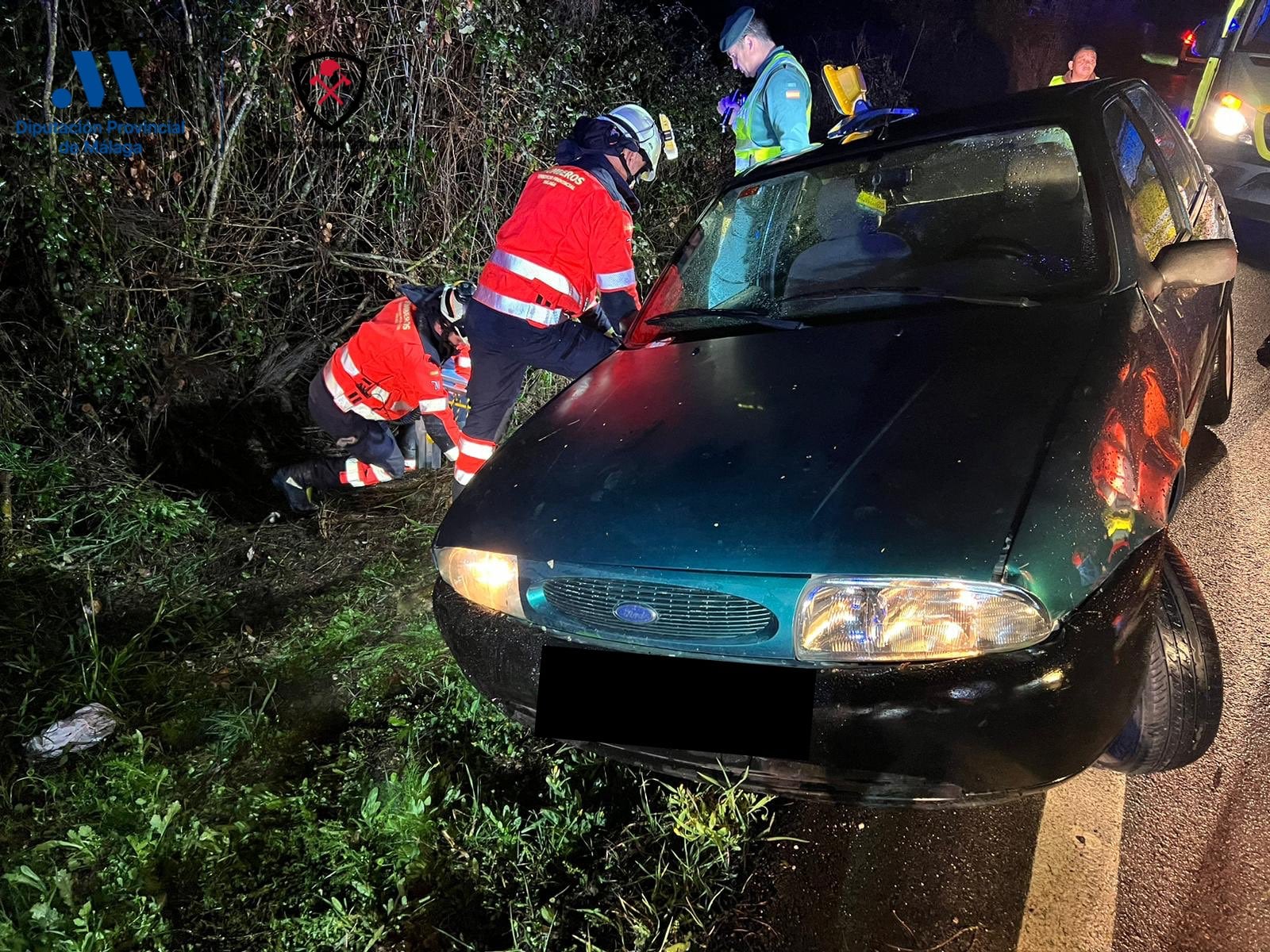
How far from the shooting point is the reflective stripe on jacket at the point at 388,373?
3.33 metres

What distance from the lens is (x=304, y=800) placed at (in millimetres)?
2197

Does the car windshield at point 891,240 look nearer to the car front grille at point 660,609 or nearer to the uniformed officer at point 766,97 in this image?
the car front grille at point 660,609

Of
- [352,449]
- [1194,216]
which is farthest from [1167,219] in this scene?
[352,449]

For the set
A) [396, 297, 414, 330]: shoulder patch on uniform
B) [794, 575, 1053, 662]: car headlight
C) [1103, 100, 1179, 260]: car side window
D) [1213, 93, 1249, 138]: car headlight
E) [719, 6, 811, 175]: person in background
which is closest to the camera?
[794, 575, 1053, 662]: car headlight

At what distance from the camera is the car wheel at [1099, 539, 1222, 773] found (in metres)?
1.90

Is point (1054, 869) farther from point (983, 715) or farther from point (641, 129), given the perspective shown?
point (641, 129)

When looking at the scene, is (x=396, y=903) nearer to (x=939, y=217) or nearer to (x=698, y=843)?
(x=698, y=843)

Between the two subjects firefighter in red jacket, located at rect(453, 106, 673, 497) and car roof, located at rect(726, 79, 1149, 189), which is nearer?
car roof, located at rect(726, 79, 1149, 189)

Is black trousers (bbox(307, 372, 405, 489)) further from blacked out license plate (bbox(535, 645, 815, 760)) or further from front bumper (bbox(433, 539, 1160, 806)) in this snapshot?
front bumper (bbox(433, 539, 1160, 806))

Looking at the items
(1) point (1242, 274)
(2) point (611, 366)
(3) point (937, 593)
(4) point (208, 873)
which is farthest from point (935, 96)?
(4) point (208, 873)

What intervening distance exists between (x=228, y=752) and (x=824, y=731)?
5.94 feet

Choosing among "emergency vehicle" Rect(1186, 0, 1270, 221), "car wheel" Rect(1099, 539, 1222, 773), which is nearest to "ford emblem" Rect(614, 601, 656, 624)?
"car wheel" Rect(1099, 539, 1222, 773)

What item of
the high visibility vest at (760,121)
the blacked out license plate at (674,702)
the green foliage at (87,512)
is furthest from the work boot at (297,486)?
the high visibility vest at (760,121)

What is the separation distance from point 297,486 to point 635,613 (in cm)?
262
